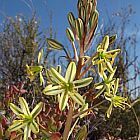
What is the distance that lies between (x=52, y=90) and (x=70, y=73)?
0.07 metres

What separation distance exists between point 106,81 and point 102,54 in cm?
9

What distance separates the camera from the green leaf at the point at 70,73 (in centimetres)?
100

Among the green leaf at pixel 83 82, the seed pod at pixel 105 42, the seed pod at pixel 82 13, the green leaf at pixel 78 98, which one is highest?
the seed pod at pixel 82 13

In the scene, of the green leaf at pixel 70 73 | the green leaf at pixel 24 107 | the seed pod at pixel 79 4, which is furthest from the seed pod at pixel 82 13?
the green leaf at pixel 24 107

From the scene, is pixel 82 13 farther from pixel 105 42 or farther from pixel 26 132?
pixel 26 132

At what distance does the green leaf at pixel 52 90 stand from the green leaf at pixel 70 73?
4 centimetres

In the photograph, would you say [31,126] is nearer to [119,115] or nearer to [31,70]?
[31,70]

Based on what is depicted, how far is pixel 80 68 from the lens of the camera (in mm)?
1071

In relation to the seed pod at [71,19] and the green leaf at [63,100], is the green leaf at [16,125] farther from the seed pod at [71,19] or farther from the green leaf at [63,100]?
the seed pod at [71,19]

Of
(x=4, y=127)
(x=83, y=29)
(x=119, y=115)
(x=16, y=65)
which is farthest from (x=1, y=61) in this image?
(x=83, y=29)

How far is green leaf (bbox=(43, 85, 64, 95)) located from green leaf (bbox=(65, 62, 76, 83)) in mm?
35

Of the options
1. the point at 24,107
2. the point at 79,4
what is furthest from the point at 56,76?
the point at 79,4

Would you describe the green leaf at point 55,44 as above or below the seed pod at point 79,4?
below

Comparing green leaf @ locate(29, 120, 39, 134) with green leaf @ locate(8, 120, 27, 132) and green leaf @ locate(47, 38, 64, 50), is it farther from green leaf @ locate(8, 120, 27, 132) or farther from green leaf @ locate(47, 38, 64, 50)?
green leaf @ locate(47, 38, 64, 50)
